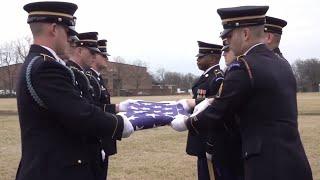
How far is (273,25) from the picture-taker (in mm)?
5336

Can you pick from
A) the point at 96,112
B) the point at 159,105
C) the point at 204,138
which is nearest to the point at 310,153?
the point at 204,138

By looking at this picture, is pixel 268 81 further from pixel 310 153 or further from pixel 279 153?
pixel 310 153

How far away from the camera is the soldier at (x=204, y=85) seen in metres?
6.43

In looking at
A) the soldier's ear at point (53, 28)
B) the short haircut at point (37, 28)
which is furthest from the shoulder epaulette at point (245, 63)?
the short haircut at point (37, 28)

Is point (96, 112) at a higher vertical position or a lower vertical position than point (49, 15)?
lower

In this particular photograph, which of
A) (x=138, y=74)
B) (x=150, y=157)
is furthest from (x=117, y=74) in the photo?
(x=150, y=157)

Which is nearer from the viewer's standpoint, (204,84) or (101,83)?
(204,84)

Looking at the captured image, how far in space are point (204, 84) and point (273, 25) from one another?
1557 millimetres

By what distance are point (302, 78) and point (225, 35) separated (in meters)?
97.6

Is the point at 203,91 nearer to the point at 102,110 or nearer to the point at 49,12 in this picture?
the point at 102,110

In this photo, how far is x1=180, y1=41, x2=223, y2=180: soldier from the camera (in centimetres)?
643

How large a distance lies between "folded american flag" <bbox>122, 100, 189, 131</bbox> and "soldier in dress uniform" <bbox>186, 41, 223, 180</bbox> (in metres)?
1.61

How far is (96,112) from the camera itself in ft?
12.0

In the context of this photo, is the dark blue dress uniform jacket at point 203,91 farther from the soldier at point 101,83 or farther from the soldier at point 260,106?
the soldier at point 260,106
